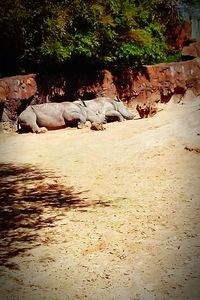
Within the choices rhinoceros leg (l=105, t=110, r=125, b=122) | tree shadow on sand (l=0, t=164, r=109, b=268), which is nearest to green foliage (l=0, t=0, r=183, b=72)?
rhinoceros leg (l=105, t=110, r=125, b=122)

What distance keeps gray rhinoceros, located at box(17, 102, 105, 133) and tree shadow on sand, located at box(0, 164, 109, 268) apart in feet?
14.6

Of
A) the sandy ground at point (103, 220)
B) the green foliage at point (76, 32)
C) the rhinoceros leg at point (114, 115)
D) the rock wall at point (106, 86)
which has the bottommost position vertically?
the sandy ground at point (103, 220)

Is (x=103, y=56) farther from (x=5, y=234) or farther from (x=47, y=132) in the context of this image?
(x=5, y=234)

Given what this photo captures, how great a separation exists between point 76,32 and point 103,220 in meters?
9.71

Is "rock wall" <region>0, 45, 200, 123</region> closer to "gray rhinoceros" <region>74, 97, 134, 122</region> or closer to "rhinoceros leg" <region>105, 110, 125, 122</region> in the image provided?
"gray rhinoceros" <region>74, 97, 134, 122</region>

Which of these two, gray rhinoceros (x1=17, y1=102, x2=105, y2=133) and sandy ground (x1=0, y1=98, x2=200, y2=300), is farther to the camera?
gray rhinoceros (x1=17, y1=102, x2=105, y2=133)

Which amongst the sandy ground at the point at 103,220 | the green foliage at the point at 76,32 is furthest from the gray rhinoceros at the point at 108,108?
the sandy ground at the point at 103,220

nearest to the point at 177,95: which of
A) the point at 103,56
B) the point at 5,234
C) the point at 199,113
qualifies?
the point at 103,56

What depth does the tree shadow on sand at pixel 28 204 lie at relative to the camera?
166 inches

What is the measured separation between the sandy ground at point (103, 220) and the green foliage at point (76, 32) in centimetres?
532

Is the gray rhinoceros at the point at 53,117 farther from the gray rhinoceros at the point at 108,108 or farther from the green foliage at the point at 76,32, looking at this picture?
the green foliage at the point at 76,32

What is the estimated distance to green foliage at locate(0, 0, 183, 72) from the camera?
1234 centimetres

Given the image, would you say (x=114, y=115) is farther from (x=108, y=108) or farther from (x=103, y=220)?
(x=103, y=220)

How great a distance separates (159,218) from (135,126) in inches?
241
